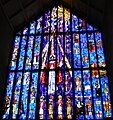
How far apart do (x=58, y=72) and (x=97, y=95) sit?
186 centimetres

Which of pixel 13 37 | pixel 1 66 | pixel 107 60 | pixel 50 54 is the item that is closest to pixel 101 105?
pixel 107 60

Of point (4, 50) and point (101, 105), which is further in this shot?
point (4, 50)

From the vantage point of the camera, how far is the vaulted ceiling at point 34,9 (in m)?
12.2

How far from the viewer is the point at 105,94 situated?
36.1 ft

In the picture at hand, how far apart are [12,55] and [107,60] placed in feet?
13.3

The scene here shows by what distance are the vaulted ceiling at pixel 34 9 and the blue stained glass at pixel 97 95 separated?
2614mm

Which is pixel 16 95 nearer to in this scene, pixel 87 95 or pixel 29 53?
pixel 29 53

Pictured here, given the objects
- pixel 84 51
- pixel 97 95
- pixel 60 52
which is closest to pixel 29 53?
pixel 60 52

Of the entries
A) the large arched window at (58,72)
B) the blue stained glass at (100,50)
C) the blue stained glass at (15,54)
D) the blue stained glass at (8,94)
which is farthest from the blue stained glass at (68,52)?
the blue stained glass at (8,94)

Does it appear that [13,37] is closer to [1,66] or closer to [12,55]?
[12,55]

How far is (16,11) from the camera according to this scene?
12.7 meters

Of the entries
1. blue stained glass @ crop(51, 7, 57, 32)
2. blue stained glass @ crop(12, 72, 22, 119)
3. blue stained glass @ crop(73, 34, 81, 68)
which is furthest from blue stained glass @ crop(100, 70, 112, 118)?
blue stained glass @ crop(12, 72, 22, 119)

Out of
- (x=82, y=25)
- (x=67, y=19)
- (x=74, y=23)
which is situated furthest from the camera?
(x=67, y=19)

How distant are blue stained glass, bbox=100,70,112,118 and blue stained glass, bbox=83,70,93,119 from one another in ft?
1.65
